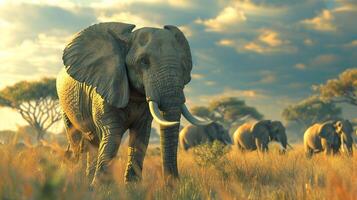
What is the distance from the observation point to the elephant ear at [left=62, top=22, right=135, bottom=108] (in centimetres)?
650

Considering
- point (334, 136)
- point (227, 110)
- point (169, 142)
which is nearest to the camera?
point (169, 142)

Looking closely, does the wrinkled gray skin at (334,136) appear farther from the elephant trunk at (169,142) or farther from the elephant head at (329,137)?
the elephant trunk at (169,142)

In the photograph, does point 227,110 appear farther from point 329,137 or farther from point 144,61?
point 144,61

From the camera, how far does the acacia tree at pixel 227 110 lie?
49219 millimetres

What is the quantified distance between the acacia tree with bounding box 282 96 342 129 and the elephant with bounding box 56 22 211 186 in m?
48.1

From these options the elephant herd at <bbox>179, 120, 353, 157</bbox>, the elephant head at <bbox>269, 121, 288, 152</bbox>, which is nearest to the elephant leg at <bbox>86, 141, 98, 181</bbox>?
the elephant herd at <bbox>179, 120, 353, 157</bbox>

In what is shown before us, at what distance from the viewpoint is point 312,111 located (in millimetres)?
53250

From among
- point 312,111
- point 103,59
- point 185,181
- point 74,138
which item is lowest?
point 185,181

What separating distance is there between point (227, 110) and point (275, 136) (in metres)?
26.9

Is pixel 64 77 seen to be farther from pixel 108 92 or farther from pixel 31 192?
pixel 31 192

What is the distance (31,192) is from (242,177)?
6050mm

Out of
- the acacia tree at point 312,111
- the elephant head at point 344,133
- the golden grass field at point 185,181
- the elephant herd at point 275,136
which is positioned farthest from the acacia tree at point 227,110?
the golden grass field at point 185,181

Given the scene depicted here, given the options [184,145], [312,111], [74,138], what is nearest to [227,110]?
[312,111]

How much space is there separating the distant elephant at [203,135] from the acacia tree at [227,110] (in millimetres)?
23355
